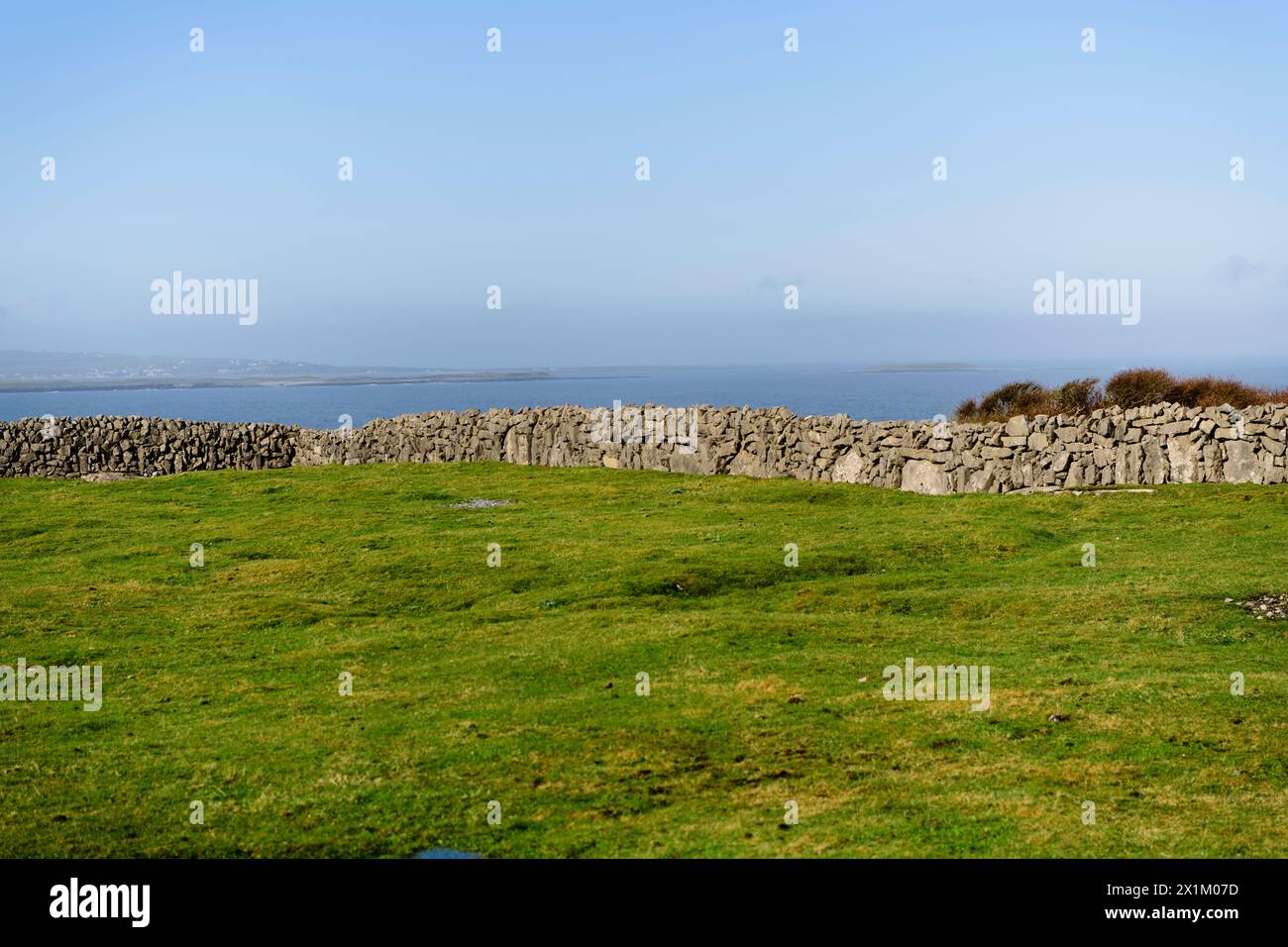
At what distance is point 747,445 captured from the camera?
3481 centimetres

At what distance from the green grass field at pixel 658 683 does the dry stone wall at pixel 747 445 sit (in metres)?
2.03

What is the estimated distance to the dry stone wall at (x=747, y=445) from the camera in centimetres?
2897

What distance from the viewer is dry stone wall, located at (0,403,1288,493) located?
2897 centimetres

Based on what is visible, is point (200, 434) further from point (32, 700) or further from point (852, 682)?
point (852, 682)

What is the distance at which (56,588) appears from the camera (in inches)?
810

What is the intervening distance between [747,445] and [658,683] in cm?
2118
